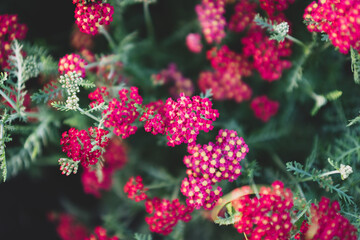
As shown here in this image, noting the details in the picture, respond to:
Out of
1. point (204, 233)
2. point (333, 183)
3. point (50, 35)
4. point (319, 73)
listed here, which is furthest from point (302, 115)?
point (50, 35)

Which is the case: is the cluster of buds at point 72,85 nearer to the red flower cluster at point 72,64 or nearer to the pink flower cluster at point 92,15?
the red flower cluster at point 72,64

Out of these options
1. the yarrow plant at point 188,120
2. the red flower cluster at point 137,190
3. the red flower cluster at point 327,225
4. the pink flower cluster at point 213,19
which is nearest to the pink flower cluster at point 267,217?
the yarrow plant at point 188,120

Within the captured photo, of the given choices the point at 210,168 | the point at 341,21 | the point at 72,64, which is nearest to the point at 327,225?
the point at 210,168

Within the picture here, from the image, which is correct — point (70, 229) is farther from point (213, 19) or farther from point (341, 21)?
point (341, 21)

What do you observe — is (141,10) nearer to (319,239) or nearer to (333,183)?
(333,183)

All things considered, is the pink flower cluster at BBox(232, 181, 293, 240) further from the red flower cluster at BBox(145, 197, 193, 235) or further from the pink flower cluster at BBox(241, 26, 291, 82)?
the pink flower cluster at BBox(241, 26, 291, 82)

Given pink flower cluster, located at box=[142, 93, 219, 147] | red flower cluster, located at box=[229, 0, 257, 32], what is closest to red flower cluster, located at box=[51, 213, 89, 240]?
pink flower cluster, located at box=[142, 93, 219, 147]

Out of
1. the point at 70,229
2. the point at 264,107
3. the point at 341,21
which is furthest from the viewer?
the point at 70,229

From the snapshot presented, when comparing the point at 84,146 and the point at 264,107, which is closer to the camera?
the point at 84,146
